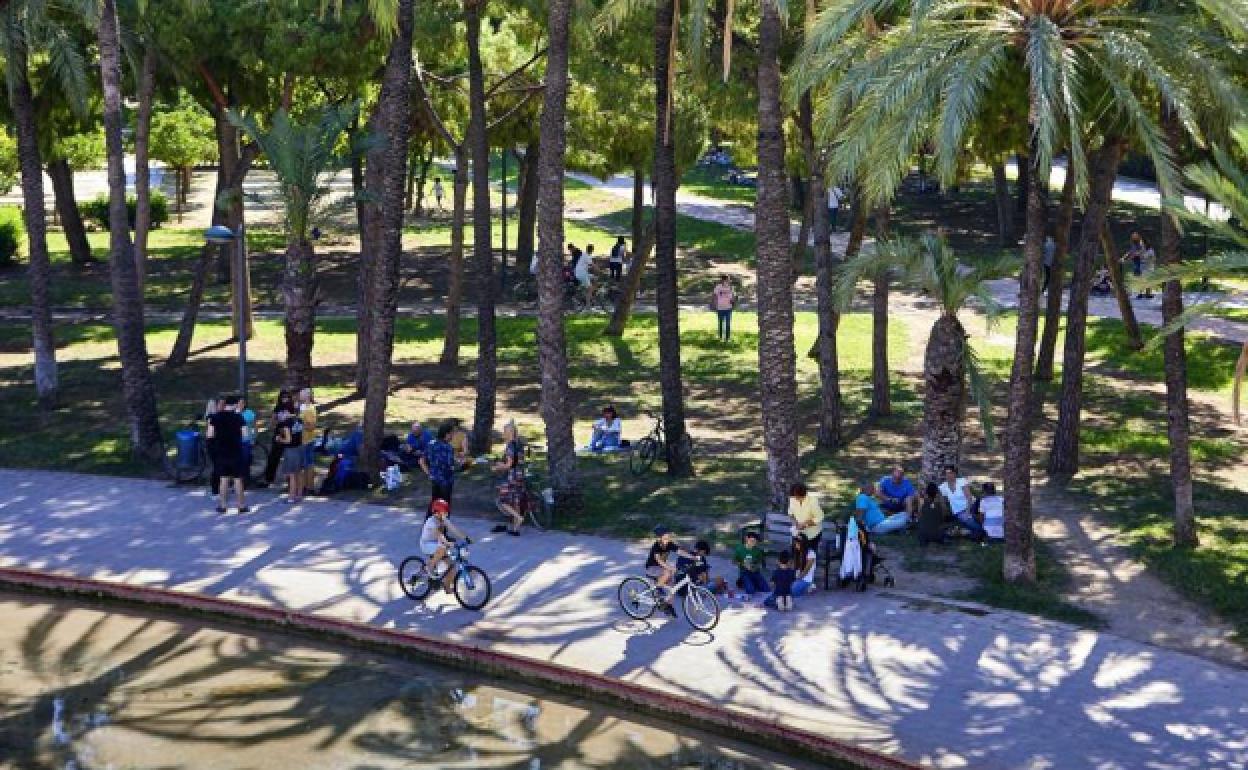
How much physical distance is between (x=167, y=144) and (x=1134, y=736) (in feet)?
158

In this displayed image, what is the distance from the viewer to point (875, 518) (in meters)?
21.3

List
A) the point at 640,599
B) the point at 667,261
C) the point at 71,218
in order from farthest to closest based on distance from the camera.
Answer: the point at 71,218 → the point at 667,261 → the point at 640,599

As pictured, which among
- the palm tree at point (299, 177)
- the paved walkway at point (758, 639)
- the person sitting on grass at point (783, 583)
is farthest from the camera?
the palm tree at point (299, 177)

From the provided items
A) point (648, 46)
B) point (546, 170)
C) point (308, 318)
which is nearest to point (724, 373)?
point (648, 46)

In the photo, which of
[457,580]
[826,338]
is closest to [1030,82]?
[457,580]

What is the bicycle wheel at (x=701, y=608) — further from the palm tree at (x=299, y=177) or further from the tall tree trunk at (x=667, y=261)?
the palm tree at (x=299, y=177)

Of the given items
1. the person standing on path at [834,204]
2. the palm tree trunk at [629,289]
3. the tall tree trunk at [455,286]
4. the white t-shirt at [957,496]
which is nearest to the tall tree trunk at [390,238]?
the white t-shirt at [957,496]

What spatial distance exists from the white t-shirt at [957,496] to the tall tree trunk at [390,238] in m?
8.25

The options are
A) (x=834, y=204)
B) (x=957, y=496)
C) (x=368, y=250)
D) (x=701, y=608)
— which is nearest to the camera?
(x=701, y=608)

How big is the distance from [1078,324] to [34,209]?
1761 centimetres

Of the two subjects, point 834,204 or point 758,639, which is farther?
point 834,204

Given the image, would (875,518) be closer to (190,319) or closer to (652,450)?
(652,450)

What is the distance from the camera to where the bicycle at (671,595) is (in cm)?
1758

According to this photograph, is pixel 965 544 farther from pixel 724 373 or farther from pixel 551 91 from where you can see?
pixel 724 373
